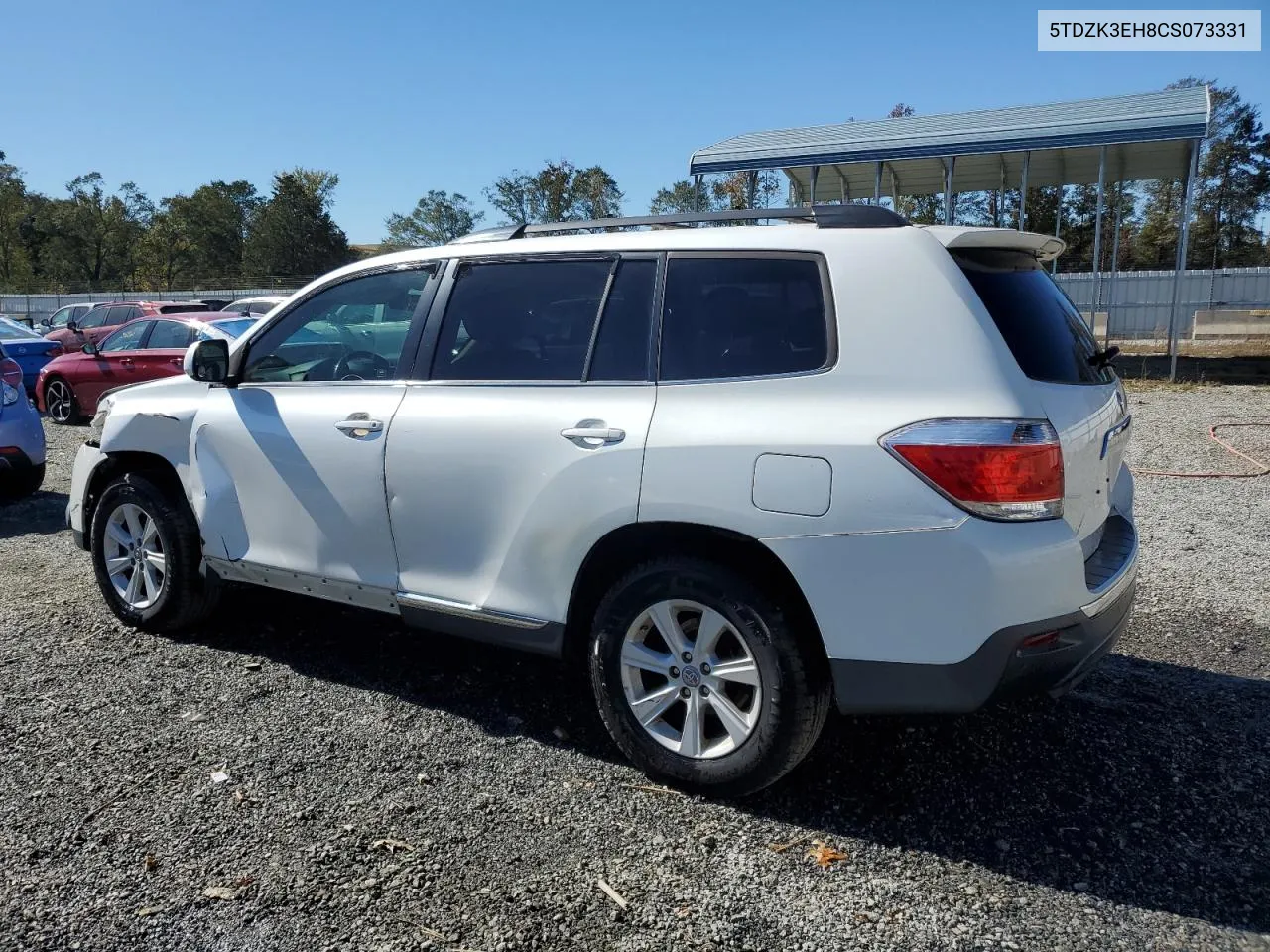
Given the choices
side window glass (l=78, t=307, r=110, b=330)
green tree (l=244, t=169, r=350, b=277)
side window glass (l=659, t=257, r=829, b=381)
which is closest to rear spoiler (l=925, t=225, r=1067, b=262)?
side window glass (l=659, t=257, r=829, b=381)

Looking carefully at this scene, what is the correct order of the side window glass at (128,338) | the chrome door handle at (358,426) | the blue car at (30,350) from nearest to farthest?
1. the chrome door handle at (358,426)
2. the side window glass at (128,338)
3. the blue car at (30,350)

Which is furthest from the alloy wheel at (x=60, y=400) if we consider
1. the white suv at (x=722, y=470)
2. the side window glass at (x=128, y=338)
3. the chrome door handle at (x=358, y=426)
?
the chrome door handle at (x=358, y=426)

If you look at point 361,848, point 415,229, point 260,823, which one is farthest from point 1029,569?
point 415,229

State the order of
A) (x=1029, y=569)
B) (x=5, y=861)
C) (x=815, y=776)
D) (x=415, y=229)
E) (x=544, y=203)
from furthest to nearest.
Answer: (x=415, y=229) < (x=544, y=203) < (x=815, y=776) < (x=5, y=861) < (x=1029, y=569)

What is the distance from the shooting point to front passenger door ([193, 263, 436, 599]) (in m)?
4.01

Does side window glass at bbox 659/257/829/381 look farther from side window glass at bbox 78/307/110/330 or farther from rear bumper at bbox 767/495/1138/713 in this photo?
side window glass at bbox 78/307/110/330

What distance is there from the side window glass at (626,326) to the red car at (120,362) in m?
10.0

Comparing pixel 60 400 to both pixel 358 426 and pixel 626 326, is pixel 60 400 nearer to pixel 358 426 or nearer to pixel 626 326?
pixel 358 426

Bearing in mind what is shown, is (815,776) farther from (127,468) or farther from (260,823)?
(127,468)

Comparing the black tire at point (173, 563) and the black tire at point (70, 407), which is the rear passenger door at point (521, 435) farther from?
the black tire at point (70, 407)

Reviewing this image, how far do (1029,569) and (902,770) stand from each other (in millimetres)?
1082

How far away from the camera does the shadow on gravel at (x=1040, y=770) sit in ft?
9.69

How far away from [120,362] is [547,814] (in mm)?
12068

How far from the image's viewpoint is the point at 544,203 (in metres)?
48.2
